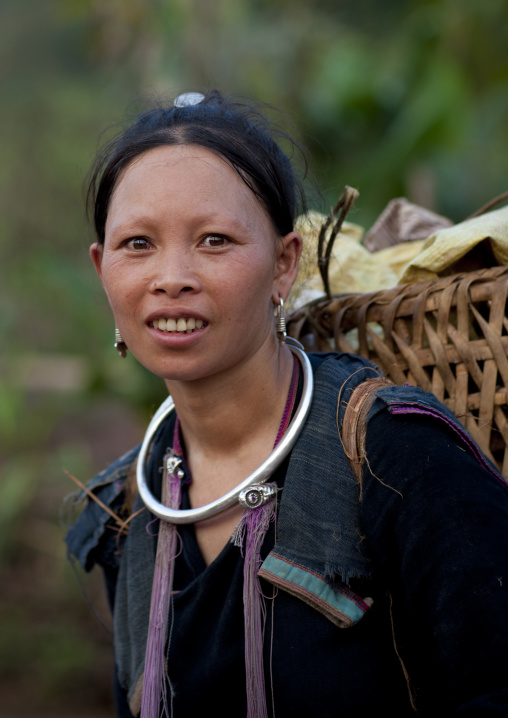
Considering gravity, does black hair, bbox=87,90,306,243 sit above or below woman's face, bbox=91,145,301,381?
above

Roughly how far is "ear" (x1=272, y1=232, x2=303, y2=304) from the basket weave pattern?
22cm

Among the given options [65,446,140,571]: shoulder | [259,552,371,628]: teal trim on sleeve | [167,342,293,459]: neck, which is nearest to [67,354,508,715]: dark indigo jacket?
[259,552,371,628]: teal trim on sleeve

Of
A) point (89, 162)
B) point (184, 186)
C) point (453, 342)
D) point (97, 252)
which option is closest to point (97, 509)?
point (97, 252)

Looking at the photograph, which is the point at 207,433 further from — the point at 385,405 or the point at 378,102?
the point at 378,102

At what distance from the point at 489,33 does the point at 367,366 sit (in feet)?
18.8

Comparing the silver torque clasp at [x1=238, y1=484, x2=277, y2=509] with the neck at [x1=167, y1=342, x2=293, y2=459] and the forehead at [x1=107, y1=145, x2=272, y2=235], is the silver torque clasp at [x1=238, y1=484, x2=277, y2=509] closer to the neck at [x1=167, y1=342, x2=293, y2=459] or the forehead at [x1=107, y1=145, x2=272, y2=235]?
the neck at [x1=167, y1=342, x2=293, y2=459]

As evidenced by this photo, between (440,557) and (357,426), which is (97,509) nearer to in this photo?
(357,426)

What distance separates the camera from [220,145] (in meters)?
1.57

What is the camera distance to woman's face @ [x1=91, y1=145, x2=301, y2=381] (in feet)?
4.84

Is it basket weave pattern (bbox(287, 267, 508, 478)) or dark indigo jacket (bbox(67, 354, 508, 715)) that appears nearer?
dark indigo jacket (bbox(67, 354, 508, 715))

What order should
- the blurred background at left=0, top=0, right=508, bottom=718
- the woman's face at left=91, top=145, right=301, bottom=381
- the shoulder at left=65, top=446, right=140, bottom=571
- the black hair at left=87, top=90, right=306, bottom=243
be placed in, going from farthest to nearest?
the blurred background at left=0, top=0, right=508, bottom=718
the shoulder at left=65, top=446, right=140, bottom=571
the black hair at left=87, top=90, right=306, bottom=243
the woman's face at left=91, top=145, right=301, bottom=381

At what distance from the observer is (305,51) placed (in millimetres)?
7148

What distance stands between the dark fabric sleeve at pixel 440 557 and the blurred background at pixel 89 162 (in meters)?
1.16

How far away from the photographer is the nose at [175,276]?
145 cm
